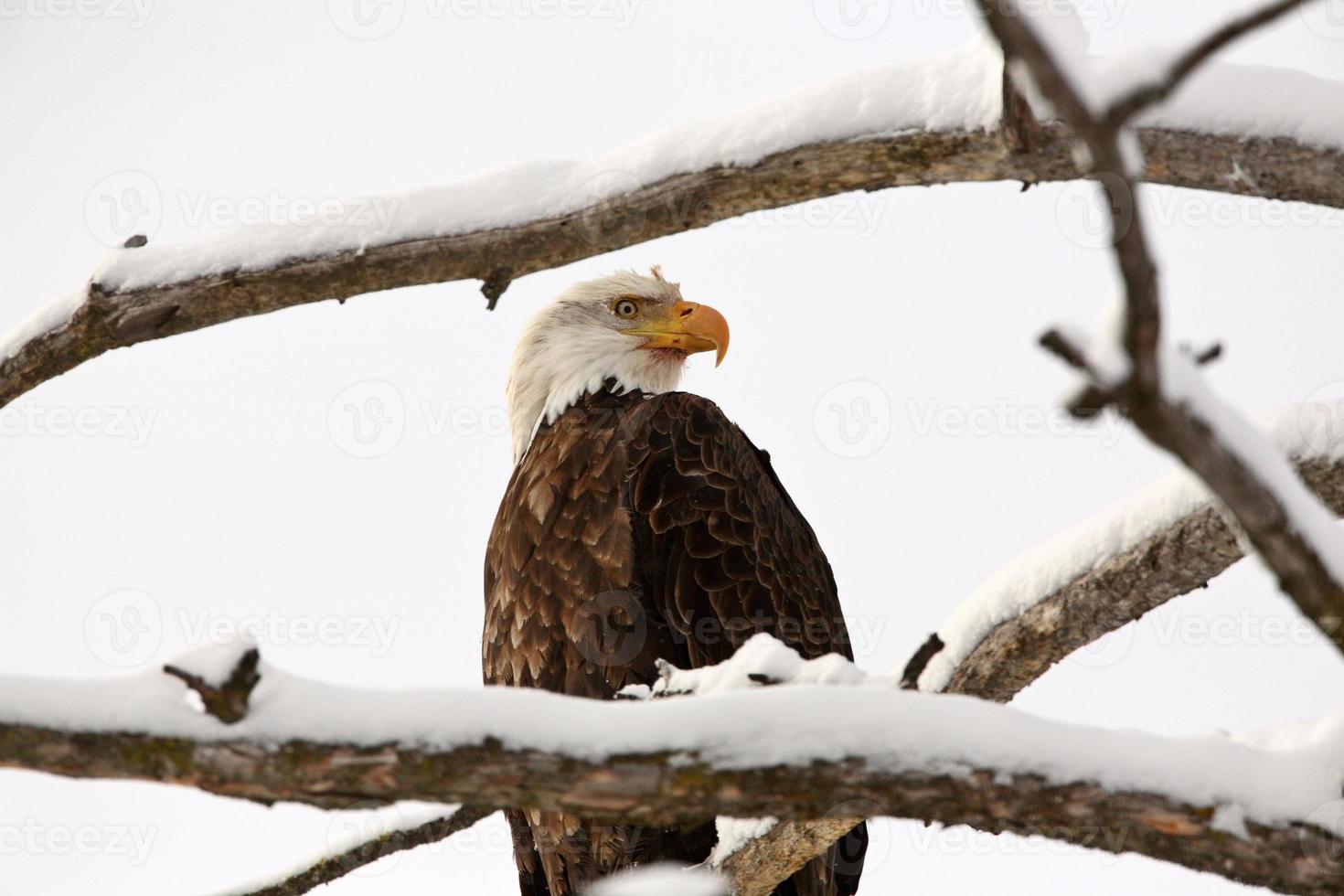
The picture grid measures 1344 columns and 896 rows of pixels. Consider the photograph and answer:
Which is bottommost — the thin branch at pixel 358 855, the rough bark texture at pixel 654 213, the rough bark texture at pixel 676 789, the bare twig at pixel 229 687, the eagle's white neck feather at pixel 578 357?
the thin branch at pixel 358 855

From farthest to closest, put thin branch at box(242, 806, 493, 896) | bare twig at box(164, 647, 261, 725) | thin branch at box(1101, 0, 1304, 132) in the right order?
thin branch at box(242, 806, 493, 896) → bare twig at box(164, 647, 261, 725) → thin branch at box(1101, 0, 1304, 132)

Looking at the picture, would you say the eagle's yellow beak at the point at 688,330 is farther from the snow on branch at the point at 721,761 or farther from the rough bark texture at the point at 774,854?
the snow on branch at the point at 721,761

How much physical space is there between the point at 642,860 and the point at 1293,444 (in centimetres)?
222

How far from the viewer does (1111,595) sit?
3514mm

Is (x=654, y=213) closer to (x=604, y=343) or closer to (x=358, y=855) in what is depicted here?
(x=604, y=343)

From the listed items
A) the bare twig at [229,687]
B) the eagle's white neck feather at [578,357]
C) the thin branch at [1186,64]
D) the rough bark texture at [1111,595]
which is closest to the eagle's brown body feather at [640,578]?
the eagle's white neck feather at [578,357]

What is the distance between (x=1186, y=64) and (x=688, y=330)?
158 inches

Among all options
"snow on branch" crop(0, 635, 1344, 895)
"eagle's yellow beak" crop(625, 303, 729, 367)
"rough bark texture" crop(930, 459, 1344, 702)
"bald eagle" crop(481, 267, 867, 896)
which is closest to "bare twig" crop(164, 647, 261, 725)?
"snow on branch" crop(0, 635, 1344, 895)

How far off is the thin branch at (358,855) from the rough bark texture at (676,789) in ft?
7.11

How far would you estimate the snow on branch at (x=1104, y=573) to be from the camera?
330 centimetres

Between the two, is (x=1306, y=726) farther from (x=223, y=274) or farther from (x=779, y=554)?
(x=223, y=274)

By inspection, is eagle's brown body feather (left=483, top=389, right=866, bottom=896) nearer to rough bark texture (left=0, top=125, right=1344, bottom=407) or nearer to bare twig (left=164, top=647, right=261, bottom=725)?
rough bark texture (left=0, top=125, right=1344, bottom=407)

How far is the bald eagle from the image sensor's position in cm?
405

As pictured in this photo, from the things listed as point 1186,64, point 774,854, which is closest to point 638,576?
point 774,854
